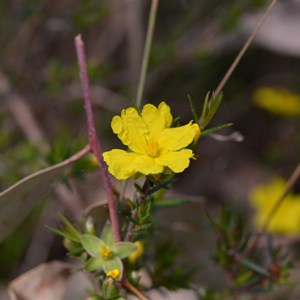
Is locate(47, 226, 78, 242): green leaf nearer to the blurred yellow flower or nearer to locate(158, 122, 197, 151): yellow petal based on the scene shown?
locate(158, 122, 197, 151): yellow petal

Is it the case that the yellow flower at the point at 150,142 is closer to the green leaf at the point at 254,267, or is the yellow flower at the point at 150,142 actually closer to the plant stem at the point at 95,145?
the plant stem at the point at 95,145

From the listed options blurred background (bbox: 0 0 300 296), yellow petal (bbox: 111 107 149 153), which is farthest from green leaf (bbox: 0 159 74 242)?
blurred background (bbox: 0 0 300 296)

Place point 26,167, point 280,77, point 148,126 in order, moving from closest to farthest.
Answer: point 148,126, point 26,167, point 280,77

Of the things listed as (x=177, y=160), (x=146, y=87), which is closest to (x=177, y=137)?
(x=177, y=160)

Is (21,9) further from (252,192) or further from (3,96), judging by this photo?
(252,192)

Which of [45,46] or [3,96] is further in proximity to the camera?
[45,46]

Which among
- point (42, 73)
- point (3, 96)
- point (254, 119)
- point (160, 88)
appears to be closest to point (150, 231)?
point (3, 96)

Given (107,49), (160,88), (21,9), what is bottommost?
A: (160,88)
